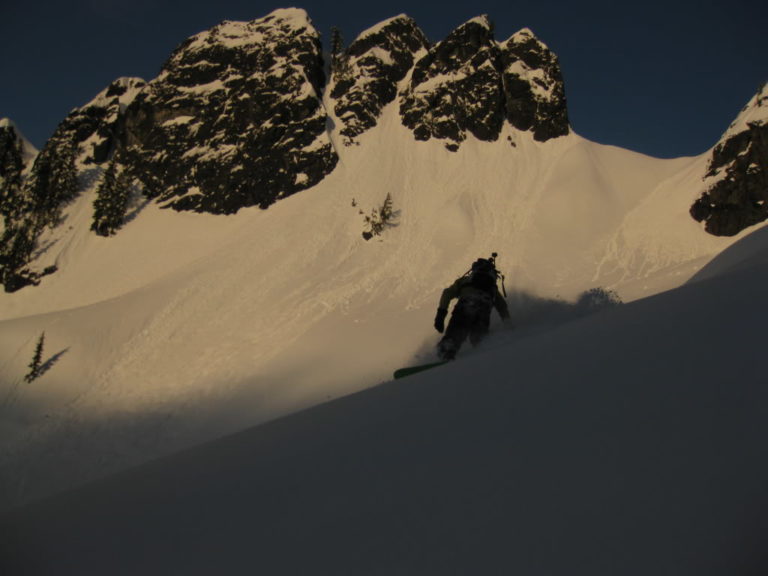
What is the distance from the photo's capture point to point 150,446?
39.4 feet

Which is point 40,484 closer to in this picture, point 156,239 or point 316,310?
point 316,310

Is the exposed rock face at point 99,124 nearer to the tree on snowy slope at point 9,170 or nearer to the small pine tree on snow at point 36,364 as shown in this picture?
the tree on snowy slope at point 9,170

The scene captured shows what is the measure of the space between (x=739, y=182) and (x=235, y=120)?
127 ft

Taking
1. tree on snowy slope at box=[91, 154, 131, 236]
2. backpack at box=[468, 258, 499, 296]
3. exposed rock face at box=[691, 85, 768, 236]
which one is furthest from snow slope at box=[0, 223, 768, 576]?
tree on snowy slope at box=[91, 154, 131, 236]

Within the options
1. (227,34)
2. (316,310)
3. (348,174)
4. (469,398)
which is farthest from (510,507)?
(227,34)

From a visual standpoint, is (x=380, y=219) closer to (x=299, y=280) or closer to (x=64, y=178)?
(x=299, y=280)

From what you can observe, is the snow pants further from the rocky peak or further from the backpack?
the rocky peak

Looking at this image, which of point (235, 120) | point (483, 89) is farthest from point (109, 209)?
point (483, 89)

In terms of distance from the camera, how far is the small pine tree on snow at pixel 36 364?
19.8 meters

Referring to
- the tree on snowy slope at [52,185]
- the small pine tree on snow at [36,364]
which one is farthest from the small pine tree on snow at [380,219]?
the tree on snowy slope at [52,185]

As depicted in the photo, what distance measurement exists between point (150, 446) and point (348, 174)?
26845 millimetres

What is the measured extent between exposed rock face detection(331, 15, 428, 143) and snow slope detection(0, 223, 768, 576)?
126ft

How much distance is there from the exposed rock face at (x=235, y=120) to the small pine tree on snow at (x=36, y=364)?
17.8 metres

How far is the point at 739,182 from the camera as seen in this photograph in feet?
75.9
